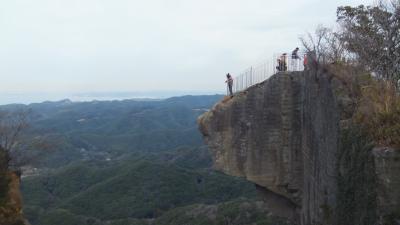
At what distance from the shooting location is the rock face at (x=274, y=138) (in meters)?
20.4

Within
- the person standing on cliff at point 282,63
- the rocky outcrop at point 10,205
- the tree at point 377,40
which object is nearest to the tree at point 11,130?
the rocky outcrop at point 10,205

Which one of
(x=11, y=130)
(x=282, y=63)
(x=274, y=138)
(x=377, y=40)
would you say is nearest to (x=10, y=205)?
(x=11, y=130)

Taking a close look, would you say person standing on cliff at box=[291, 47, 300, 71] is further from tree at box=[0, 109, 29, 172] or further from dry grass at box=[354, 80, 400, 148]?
tree at box=[0, 109, 29, 172]

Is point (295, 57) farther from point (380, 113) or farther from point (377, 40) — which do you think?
point (380, 113)

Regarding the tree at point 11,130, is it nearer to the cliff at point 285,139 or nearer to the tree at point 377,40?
the cliff at point 285,139

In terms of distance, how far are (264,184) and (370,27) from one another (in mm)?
8263

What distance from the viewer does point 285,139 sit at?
73.7ft

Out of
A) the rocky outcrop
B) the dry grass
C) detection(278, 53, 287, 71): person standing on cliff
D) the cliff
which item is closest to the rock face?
the cliff

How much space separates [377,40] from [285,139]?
18.9 ft

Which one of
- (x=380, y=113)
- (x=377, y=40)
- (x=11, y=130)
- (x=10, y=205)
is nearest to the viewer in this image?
(x=380, y=113)

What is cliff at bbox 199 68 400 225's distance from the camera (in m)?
16.8

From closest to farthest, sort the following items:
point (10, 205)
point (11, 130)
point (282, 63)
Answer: point (282, 63), point (10, 205), point (11, 130)

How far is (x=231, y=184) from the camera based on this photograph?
350 feet

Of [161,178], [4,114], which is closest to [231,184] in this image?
[161,178]
